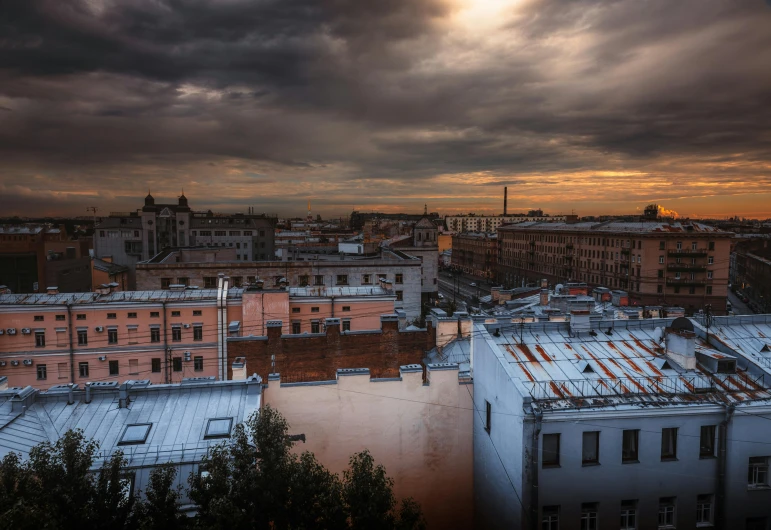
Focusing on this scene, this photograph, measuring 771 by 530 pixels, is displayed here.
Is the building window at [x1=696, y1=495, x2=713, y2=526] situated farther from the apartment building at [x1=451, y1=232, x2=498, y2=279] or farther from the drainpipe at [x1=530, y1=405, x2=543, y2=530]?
the apartment building at [x1=451, y1=232, x2=498, y2=279]

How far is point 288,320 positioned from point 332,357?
9658 mm

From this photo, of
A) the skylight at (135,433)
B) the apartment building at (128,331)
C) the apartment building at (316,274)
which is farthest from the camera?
the apartment building at (316,274)

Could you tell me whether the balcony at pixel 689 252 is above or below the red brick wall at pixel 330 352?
above

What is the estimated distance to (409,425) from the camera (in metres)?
19.4

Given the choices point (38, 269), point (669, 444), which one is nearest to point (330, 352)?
point (669, 444)

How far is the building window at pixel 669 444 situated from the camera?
54.3ft

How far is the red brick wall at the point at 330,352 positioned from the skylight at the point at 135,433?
12324mm

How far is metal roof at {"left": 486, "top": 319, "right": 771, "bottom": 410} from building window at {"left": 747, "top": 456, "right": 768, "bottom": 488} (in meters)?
1.93

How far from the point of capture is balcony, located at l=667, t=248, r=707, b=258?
78438 mm

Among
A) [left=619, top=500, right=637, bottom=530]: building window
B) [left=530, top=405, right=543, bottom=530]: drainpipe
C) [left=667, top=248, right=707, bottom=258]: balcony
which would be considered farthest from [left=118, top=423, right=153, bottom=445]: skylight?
[left=667, top=248, right=707, bottom=258]: balcony

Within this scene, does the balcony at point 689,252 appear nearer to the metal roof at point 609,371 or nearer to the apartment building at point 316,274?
the apartment building at point 316,274

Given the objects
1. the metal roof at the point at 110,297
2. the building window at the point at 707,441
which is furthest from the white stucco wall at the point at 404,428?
the metal roof at the point at 110,297

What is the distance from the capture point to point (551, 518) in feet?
53.8

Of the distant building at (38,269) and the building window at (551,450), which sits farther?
the distant building at (38,269)
